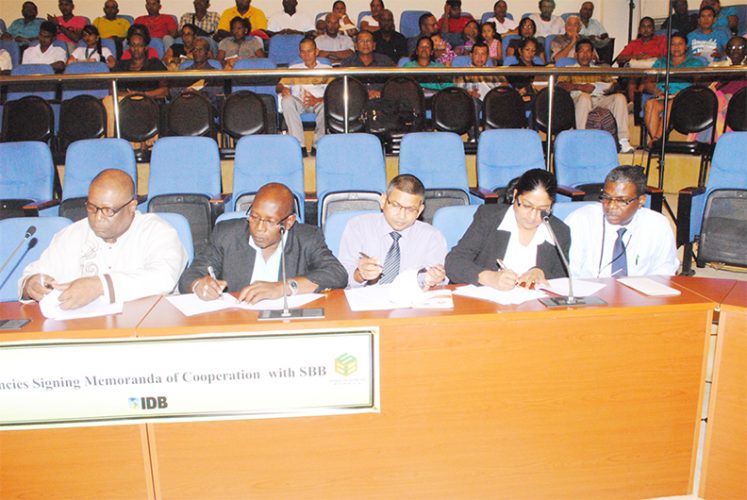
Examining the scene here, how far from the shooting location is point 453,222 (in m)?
3.04

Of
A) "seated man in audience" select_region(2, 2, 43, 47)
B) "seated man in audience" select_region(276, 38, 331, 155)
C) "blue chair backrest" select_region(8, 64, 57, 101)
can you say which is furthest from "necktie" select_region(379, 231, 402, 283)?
"seated man in audience" select_region(2, 2, 43, 47)

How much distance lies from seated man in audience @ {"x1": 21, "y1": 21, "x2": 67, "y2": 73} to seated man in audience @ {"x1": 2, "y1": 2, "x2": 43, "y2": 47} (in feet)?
2.00

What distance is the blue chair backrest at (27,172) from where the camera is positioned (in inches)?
164

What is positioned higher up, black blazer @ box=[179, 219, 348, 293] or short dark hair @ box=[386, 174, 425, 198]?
short dark hair @ box=[386, 174, 425, 198]

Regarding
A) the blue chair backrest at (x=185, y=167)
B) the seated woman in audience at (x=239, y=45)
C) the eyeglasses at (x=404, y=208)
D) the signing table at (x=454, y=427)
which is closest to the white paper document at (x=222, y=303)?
the signing table at (x=454, y=427)

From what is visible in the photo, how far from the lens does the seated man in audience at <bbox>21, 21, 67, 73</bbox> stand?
22.5 ft

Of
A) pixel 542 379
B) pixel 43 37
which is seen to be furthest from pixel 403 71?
pixel 43 37

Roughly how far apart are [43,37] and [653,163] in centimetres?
644

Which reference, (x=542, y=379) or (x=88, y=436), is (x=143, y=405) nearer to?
(x=88, y=436)

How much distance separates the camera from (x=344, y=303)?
81.0 inches

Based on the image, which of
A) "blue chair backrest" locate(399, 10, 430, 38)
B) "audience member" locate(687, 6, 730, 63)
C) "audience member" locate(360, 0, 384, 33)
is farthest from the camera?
"blue chair backrest" locate(399, 10, 430, 38)

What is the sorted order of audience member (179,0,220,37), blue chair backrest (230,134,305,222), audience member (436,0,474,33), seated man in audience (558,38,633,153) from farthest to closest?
audience member (436,0,474,33) < audience member (179,0,220,37) < seated man in audience (558,38,633,153) < blue chair backrest (230,134,305,222)

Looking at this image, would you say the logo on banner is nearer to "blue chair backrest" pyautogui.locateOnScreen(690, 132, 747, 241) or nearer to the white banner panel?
the white banner panel

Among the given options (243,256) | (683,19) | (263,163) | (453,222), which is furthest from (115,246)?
(683,19)
